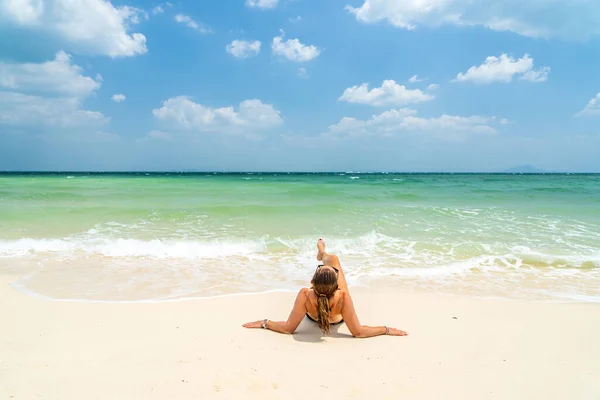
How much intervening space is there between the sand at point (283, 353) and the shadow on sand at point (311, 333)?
0.07ft

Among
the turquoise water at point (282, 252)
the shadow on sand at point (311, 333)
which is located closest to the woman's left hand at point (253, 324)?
the shadow on sand at point (311, 333)

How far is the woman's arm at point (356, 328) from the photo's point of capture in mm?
4039

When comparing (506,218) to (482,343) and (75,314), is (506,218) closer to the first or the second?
(482,343)

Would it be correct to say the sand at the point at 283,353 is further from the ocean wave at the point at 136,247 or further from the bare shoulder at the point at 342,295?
the ocean wave at the point at 136,247

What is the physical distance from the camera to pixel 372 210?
52.1 ft

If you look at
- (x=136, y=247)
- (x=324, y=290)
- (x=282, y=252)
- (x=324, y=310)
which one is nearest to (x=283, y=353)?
(x=324, y=310)

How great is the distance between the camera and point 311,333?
420cm

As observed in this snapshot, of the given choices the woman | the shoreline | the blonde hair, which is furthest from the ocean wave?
the blonde hair

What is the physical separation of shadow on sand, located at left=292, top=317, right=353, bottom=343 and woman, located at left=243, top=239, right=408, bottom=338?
0.09 meters

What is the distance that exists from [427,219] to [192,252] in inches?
338

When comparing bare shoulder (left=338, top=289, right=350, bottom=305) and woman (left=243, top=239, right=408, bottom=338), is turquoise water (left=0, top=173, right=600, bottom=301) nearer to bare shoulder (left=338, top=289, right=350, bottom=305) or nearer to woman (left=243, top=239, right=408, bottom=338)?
woman (left=243, top=239, right=408, bottom=338)

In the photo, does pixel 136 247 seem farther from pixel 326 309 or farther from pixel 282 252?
pixel 326 309

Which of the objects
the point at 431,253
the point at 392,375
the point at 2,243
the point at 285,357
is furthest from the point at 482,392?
the point at 2,243

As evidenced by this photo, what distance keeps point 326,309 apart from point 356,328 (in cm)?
38
